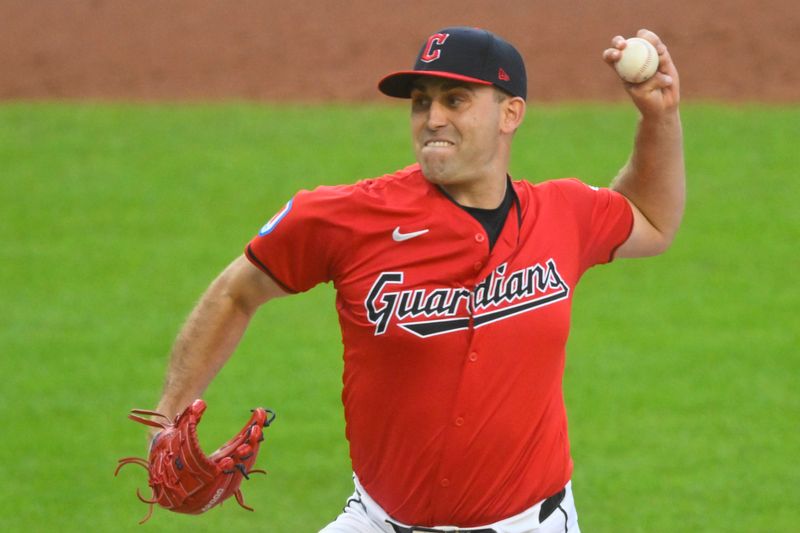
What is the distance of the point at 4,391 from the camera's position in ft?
32.0

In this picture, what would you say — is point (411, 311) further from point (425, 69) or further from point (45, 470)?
point (45, 470)

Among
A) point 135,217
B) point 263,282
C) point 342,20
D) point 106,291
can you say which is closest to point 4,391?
point 106,291

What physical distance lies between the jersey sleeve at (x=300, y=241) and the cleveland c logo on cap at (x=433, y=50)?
19.6 inches

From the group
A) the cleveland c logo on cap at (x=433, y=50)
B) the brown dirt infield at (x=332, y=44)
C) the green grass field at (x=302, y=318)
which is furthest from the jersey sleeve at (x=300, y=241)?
the brown dirt infield at (x=332, y=44)

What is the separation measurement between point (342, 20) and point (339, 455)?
11201mm

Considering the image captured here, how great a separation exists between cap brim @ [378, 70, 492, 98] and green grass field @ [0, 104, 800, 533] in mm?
3550

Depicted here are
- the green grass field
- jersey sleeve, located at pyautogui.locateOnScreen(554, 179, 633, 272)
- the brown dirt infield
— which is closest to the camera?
jersey sleeve, located at pyautogui.locateOnScreen(554, 179, 633, 272)

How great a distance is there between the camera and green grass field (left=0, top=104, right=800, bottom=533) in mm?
8258

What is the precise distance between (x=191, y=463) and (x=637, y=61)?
1887mm

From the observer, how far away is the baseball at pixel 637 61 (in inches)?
180

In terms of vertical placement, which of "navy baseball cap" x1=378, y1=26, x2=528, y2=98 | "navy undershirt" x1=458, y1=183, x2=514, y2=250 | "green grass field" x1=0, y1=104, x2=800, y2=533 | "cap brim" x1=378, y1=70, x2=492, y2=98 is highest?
"navy baseball cap" x1=378, y1=26, x2=528, y2=98

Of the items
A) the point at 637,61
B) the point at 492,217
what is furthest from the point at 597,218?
the point at 637,61

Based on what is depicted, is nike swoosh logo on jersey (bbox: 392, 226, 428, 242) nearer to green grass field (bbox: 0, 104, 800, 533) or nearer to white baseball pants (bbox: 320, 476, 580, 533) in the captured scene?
white baseball pants (bbox: 320, 476, 580, 533)

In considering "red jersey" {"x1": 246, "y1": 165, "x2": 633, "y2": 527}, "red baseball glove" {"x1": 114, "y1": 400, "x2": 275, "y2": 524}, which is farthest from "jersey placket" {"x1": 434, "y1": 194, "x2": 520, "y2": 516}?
"red baseball glove" {"x1": 114, "y1": 400, "x2": 275, "y2": 524}
